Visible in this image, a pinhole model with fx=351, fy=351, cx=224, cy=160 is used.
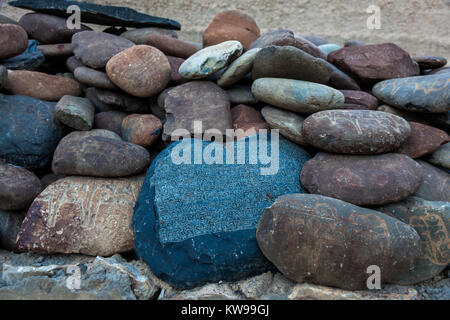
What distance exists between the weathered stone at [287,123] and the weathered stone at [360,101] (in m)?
0.48

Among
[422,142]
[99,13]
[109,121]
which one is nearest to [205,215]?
[109,121]

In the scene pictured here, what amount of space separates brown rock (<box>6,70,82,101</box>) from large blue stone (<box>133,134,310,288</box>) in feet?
4.40

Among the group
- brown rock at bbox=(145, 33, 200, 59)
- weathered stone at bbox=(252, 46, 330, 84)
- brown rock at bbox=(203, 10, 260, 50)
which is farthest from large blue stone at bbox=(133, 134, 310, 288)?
brown rock at bbox=(203, 10, 260, 50)

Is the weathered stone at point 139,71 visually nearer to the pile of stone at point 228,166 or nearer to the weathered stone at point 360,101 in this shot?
the pile of stone at point 228,166

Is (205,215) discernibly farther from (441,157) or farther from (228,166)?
(441,157)

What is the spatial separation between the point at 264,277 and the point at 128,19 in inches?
122

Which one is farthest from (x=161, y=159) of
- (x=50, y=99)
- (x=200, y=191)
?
(x=50, y=99)

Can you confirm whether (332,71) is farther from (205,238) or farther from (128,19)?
(128,19)

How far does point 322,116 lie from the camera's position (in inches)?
94.3

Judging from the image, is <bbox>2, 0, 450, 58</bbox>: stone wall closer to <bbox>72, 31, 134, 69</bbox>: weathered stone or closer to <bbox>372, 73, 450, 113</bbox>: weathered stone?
<bbox>72, 31, 134, 69</bbox>: weathered stone

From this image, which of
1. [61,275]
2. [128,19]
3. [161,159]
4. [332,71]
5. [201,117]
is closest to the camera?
[61,275]

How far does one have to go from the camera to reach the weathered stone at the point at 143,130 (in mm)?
2848

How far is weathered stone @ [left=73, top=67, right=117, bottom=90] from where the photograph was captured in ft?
10.0

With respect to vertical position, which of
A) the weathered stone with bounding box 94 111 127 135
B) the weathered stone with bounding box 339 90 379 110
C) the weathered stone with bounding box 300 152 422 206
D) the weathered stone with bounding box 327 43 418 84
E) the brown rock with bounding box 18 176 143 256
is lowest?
the brown rock with bounding box 18 176 143 256
